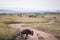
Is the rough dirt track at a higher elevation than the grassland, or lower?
lower

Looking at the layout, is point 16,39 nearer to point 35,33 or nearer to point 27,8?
point 35,33

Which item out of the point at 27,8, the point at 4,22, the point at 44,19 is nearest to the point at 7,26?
the point at 4,22

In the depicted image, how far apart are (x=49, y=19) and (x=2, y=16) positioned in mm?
757

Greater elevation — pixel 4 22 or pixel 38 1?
pixel 38 1

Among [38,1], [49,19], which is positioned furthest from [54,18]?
[38,1]

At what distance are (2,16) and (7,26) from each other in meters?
0.19

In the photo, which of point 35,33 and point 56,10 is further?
point 56,10

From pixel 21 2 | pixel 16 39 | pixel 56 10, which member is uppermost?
pixel 21 2

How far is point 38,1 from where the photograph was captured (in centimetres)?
201

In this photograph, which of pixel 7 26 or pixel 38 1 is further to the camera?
pixel 38 1

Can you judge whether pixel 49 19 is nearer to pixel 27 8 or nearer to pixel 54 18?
pixel 54 18

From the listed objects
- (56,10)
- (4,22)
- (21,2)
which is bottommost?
(4,22)

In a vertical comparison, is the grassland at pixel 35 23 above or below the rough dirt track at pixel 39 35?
above

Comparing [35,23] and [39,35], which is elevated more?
[35,23]
